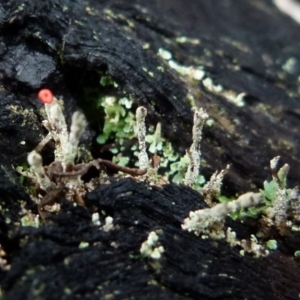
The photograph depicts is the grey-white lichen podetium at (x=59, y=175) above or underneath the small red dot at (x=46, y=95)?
underneath

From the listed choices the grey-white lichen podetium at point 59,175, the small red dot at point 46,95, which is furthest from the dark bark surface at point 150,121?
the small red dot at point 46,95

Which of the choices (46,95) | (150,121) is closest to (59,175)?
(46,95)

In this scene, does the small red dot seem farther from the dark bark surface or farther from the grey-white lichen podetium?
the dark bark surface

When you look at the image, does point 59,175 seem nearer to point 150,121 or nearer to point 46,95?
point 46,95

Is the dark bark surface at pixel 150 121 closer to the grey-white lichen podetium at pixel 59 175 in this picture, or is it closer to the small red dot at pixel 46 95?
the grey-white lichen podetium at pixel 59 175

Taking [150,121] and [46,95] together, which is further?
[150,121]

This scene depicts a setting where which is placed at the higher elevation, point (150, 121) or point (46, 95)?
point (46, 95)

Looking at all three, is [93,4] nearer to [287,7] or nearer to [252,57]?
[252,57]

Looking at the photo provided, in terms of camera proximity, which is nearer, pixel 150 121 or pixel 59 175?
pixel 59 175

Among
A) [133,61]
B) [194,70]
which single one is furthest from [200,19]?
[133,61]
